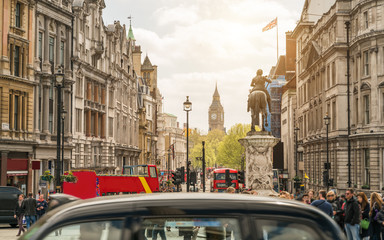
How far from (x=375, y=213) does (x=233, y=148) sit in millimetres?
100295

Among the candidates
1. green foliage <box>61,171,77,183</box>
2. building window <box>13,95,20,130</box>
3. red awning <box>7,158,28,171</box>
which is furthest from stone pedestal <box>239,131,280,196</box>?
building window <box>13,95,20,130</box>

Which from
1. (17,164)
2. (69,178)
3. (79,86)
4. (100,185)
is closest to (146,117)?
(79,86)

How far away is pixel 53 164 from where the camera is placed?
44.9 m

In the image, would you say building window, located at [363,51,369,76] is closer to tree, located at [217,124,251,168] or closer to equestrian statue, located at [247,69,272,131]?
equestrian statue, located at [247,69,272,131]

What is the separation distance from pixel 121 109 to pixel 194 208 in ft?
208

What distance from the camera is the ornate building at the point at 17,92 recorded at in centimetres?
3762

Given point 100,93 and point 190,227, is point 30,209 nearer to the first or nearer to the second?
point 190,227

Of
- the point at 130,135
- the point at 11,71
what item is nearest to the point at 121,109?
the point at 130,135

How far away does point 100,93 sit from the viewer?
58688 millimetres

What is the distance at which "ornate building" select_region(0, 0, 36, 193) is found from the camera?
37625mm

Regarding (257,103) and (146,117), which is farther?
(146,117)

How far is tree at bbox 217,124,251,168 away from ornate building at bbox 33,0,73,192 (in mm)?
70690

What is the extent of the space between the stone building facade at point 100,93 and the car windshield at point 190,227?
45420 mm

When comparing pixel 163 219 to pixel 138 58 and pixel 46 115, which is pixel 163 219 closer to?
pixel 46 115
